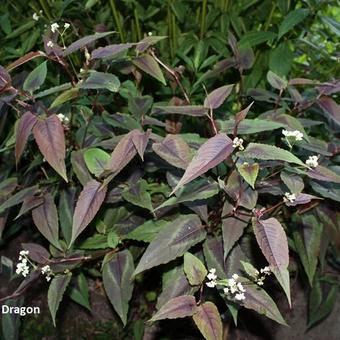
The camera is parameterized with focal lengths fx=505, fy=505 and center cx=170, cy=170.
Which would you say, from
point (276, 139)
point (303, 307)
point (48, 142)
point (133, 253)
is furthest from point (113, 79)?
point (303, 307)

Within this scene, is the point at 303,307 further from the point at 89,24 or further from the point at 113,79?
the point at 89,24

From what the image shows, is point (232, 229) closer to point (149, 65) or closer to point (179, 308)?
point (179, 308)

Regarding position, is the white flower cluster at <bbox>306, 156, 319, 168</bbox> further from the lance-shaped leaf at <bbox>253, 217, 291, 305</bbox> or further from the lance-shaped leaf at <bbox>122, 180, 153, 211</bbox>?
the lance-shaped leaf at <bbox>122, 180, 153, 211</bbox>

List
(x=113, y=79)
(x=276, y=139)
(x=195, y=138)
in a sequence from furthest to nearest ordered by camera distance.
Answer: (x=276, y=139) → (x=195, y=138) → (x=113, y=79)

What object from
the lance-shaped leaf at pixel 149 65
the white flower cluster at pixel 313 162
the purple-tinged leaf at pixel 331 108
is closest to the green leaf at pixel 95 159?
the lance-shaped leaf at pixel 149 65

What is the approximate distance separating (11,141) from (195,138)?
1.47 feet

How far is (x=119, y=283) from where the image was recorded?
1216 millimetres

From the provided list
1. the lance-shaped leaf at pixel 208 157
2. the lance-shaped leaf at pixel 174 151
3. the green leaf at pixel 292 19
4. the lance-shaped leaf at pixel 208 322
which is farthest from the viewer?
the green leaf at pixel 292 19

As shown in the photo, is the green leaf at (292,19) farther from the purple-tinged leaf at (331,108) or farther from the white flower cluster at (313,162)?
the white flower cluster at (313,162)

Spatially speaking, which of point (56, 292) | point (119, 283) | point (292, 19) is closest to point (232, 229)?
point (119, 283)

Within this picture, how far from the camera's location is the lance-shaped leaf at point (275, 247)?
87cm

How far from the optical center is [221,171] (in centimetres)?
127

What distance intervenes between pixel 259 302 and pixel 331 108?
531 millimetres

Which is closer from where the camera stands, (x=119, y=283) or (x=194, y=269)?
(x=194, y=269)
